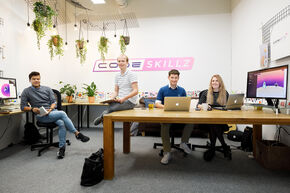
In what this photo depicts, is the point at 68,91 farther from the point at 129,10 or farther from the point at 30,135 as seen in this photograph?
the point at 129,10

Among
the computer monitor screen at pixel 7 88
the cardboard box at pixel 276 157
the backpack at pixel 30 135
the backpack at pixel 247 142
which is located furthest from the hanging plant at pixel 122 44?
the cardboard box at pixel 276 157

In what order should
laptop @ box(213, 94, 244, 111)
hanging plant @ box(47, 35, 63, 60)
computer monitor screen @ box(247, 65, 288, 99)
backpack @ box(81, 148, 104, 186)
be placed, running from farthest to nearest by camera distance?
hanging plant @ box(47, 35, 63, 60)
laptop @ box(213, 94, 244, 111)
computer monitor screen @ box(247, 65, 288, 99)
backpack @ box(81, 148, 104, 186)

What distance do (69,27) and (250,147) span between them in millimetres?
5110

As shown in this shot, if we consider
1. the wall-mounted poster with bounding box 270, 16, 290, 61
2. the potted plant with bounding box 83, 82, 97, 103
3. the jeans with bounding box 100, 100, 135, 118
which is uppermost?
the wall-mounted poster with bounding box 270, 16, 290, 61

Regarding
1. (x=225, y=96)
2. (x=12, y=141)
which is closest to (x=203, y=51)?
(x=225, y=96)

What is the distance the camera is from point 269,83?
6.68 feet

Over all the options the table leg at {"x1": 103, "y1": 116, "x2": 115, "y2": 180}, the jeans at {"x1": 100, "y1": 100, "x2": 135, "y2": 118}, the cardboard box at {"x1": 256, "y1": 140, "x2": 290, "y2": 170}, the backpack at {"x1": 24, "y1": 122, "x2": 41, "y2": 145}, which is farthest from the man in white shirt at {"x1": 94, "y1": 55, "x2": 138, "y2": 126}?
the cardboard box at {"x1": 256, "y1": 140, "x2": 290, "y2": 170}

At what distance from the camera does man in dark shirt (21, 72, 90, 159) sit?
8.54 feet

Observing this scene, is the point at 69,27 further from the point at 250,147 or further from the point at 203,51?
the point at 250,147

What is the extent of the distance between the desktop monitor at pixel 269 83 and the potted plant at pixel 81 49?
3874 millimetres

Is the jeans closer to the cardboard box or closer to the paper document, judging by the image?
the paper document

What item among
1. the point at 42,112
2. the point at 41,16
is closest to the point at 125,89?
the point at 42,112

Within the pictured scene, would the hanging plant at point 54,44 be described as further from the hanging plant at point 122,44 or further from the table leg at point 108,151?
the table leg at point 108,151

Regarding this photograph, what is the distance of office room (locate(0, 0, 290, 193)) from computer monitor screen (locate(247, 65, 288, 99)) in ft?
0.10
